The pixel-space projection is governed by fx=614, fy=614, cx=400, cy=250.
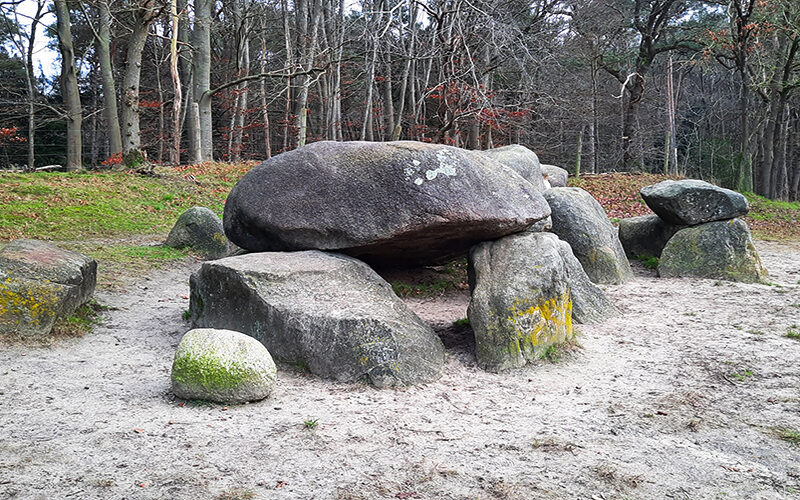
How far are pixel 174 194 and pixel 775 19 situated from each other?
55.8 ft

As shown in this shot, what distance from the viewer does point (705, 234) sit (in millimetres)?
9625

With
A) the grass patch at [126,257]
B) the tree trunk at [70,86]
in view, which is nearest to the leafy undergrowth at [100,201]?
the grass patch at [126,257]

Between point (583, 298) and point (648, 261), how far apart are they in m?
3.77

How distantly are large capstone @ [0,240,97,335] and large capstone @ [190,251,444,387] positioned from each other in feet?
4.41

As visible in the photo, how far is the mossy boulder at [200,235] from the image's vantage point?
35.7 ft

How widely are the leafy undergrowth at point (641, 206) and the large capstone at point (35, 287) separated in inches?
470

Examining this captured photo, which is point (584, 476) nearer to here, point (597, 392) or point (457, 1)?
point (597, 392)

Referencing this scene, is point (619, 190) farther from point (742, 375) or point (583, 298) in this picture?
point (742, 375)

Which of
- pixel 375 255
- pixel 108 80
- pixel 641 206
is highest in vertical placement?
pixel 108 80

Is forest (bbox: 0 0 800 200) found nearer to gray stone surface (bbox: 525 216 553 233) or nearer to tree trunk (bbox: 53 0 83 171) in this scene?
tree trunk (bbox: 53 0 83 171)

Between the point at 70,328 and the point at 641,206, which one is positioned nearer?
the point at 70,328

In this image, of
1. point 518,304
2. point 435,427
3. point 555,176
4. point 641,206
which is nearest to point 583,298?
point 518,304

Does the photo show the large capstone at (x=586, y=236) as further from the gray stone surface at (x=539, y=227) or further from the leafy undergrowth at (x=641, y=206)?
the leafy undergrowth at (x=641, y=206)

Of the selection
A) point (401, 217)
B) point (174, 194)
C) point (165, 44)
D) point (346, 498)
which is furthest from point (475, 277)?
point (165, 44)
